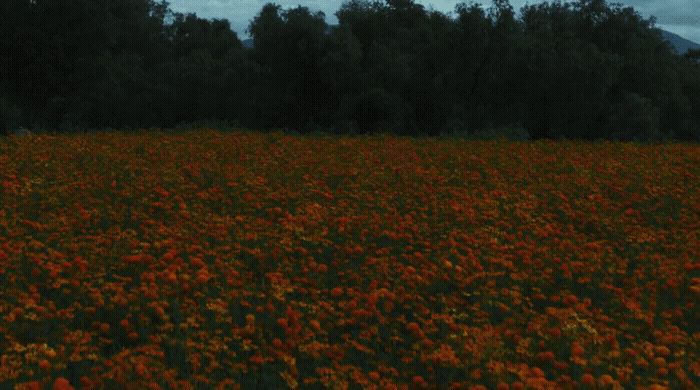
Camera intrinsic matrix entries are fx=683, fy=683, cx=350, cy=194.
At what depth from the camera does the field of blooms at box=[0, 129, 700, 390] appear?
4555mm

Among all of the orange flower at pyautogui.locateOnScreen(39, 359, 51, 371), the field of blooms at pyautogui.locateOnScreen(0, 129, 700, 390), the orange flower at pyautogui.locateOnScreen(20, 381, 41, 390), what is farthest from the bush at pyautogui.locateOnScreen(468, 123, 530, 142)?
the orange flower at pyautogui.locateOnScreen(20, 381, 41, 390)

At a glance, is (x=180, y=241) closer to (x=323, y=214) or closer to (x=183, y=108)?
(x=323, y=214)

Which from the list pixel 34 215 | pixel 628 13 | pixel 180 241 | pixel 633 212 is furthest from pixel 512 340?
pixel 628 13

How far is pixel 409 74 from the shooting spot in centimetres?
2833

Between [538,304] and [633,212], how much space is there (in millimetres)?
3883

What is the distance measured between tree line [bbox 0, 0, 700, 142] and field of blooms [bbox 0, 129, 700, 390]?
47.2 feet

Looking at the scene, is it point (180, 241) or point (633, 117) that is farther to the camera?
point (633, 117)

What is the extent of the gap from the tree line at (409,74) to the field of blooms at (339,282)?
1438cm

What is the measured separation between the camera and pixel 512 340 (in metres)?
5.05

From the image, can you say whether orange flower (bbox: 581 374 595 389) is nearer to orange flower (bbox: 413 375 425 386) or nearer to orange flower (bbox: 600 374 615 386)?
orange flower (bbox: 600 374 615 386)

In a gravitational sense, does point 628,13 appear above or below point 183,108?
above

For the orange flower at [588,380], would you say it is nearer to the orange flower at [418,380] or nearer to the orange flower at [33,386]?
the orange flower at [418,380]

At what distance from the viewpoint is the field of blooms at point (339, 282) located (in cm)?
455

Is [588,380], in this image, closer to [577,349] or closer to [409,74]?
[577,349]
